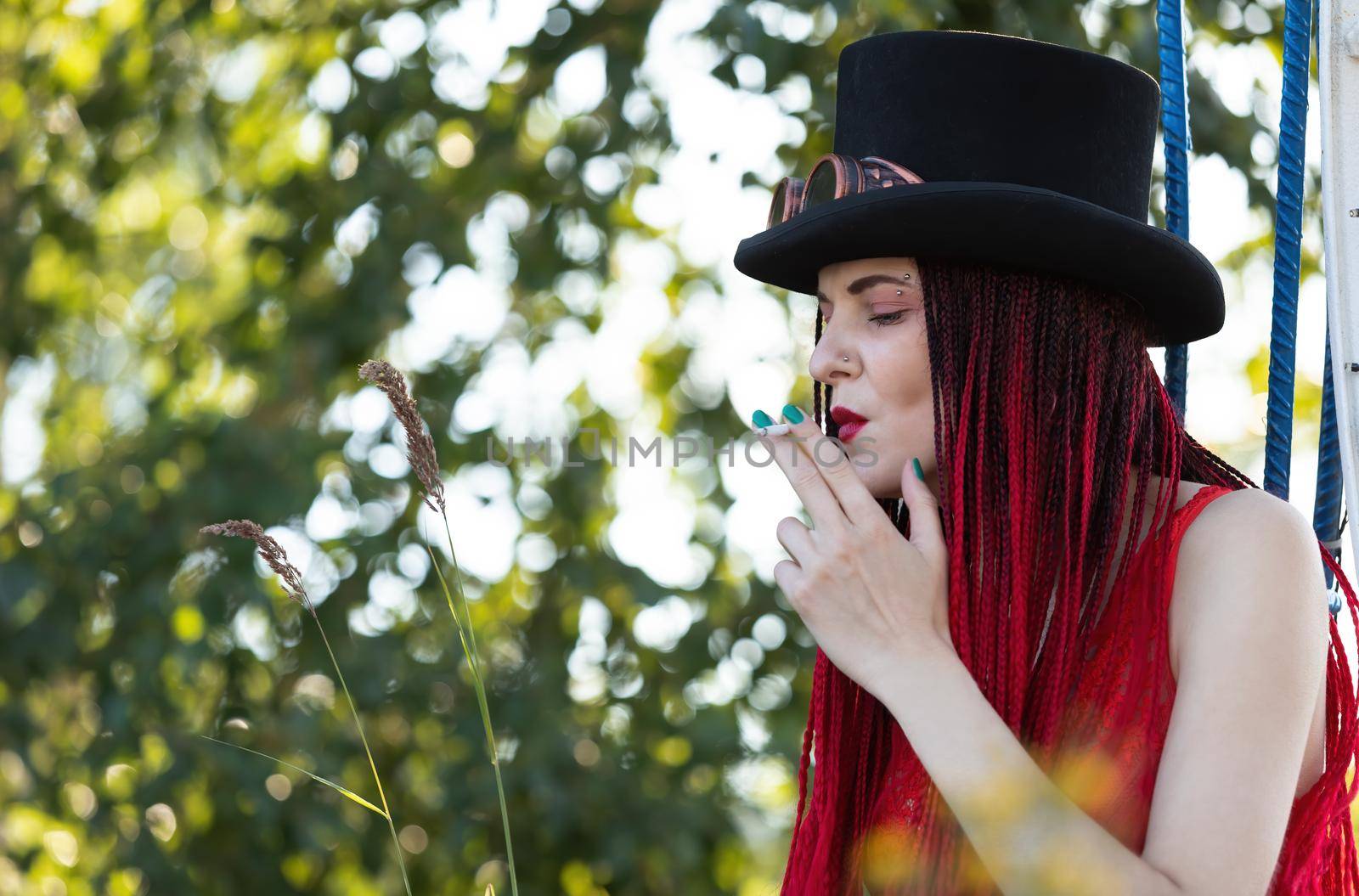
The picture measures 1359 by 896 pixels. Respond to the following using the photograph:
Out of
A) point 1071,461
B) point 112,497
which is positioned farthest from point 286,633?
point 1071,461

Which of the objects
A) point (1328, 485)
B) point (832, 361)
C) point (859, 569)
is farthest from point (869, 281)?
point (1328, 485)

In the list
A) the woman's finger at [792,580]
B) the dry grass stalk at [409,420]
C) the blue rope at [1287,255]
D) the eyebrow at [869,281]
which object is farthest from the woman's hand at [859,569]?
the blue rope at [1287,255]

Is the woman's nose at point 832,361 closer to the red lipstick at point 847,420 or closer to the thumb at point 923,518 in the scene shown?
the red lipstick at point 847,420

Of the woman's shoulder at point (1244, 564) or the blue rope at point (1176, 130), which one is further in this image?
the blue rope at point (1176, 130)

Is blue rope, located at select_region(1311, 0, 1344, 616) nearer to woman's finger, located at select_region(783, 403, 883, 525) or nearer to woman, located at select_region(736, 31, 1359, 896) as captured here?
woman, located at select_region(736, 31, 1359, 896)

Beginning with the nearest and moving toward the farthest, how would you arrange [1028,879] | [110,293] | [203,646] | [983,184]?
1. [1028,879]
2. [983,184]
3. [203,646]
4. [110,293]

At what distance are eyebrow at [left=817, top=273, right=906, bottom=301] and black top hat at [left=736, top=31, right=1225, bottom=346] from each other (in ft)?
0.08

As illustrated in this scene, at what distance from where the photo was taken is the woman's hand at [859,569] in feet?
4.01

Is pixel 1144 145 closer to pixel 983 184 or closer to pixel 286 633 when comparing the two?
pixel 983 184

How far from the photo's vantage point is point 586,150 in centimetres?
264

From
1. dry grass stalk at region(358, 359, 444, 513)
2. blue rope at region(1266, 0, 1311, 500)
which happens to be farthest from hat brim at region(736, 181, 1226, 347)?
dry grass stalk at region(358, 359, 444, 513)

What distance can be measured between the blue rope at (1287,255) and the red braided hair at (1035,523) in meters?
0.14

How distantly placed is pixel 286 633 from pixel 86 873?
0.64m

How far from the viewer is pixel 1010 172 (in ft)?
4.54
